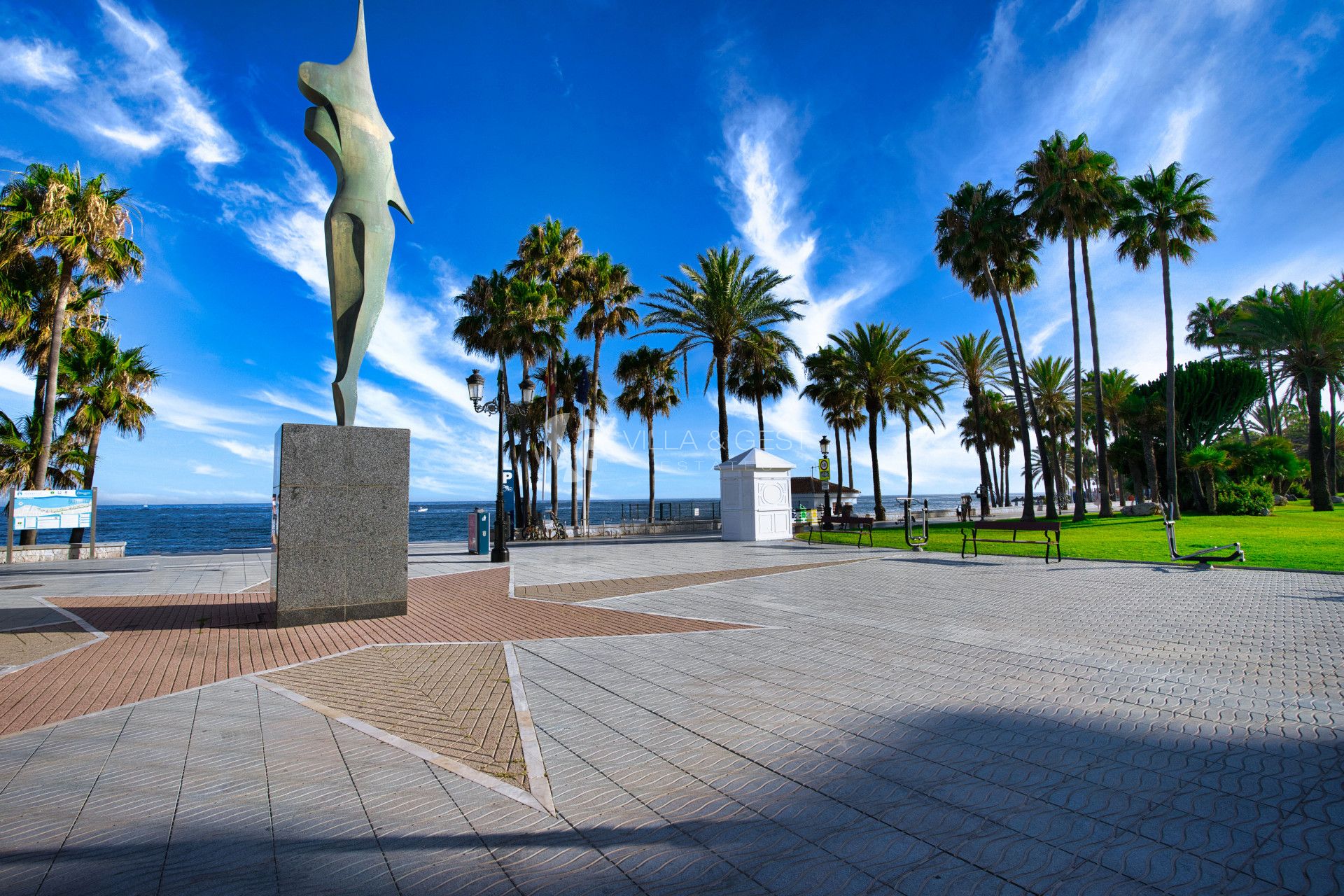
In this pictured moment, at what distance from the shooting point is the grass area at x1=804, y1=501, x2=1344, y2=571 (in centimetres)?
1478

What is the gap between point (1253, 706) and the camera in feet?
15.5

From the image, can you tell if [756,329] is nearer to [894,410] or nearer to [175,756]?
[894,410]

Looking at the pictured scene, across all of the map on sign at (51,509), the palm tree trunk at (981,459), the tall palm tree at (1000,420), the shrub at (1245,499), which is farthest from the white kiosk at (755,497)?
the tall palm tree at (1000,420)

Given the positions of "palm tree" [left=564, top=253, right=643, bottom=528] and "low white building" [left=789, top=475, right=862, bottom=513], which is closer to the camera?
"palm tree" [left=564, top=253, right=643, bottom=528]

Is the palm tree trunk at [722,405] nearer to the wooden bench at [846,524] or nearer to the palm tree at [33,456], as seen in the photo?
the wooden bench at [846,524]

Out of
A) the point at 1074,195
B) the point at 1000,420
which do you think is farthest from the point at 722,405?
the point at 1000,420

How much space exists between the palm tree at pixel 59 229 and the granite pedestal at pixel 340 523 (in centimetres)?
1811

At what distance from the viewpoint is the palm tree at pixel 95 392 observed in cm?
2450

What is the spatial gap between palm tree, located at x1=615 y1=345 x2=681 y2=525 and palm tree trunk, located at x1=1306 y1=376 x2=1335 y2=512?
3406cm

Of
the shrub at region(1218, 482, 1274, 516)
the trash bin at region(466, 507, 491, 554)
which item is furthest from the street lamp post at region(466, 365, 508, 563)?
the shrub at region(1218, 482, 1274, 516)

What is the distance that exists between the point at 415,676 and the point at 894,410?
3875cm

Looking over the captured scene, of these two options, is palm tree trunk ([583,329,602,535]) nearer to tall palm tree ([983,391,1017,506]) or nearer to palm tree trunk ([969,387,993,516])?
palm tree trunk ([969,387,993,516])

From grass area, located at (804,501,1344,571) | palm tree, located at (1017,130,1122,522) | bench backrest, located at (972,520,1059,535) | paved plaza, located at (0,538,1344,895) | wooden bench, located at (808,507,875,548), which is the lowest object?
paved plaza, located at (0,538,1344,895)

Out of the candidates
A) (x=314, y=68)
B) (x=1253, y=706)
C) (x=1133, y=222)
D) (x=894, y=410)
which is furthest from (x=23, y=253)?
(x=1133, y=222)
